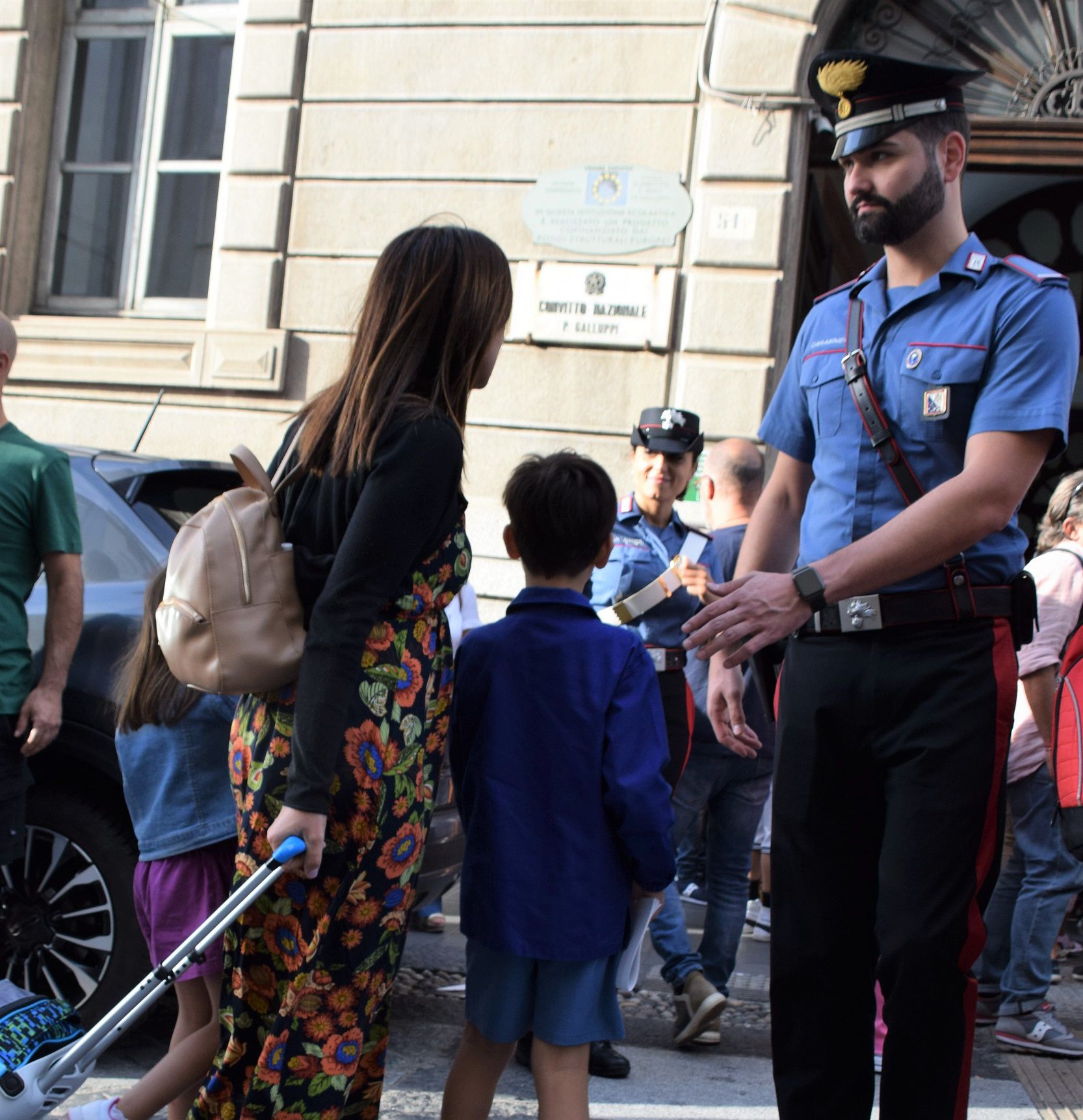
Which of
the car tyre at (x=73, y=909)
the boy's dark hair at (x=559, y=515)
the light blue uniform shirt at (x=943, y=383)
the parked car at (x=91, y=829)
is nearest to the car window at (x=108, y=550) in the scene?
the parked car at (x=91, y=829)

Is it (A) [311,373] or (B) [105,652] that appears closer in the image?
(B) [105,652]

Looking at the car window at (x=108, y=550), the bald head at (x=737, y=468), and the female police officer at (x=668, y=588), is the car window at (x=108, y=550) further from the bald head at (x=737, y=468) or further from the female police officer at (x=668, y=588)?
the bald head at (x=737, y=468)

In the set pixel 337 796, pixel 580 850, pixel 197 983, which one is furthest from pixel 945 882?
pixel 197 983

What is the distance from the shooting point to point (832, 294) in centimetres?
278

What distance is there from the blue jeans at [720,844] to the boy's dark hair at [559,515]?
5.50ft

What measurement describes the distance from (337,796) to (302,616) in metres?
0.31

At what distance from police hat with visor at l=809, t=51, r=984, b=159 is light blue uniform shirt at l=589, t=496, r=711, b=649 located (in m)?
2.06

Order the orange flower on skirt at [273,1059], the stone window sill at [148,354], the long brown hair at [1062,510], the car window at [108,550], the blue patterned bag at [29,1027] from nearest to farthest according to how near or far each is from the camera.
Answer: the orange flower on skirt at [273,1059]
the blue patterned bag at [29,1027]
the car window at [108,550]
the long brown hair at [1062,510]
the stone window sill at [148,354]

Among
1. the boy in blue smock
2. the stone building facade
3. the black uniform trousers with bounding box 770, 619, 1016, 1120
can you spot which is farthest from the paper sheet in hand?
the stone building facade

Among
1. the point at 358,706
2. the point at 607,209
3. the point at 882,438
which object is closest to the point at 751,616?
the point at 882,438

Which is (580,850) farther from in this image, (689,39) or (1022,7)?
(1022,7)

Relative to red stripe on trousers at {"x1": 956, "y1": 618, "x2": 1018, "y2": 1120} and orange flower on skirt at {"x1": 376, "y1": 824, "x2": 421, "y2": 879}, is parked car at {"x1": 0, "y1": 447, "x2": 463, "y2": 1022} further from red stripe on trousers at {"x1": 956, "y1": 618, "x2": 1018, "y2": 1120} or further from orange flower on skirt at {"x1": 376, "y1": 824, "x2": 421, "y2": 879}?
red stripe on trousers at {"x1": 956, "y1": 618, "x2": 1018, "y2": 1120}

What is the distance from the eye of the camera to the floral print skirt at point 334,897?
233 cm

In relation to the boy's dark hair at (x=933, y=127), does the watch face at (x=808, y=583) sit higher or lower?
lower
